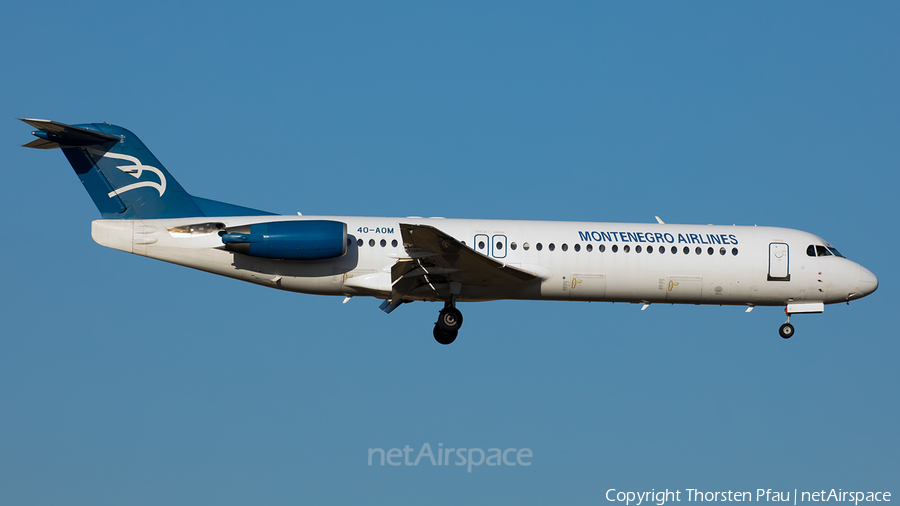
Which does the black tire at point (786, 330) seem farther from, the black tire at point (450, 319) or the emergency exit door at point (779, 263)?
the black tire at point (450, 319)

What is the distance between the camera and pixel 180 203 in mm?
Answer: 26344

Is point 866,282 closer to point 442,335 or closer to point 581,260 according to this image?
point 581,260

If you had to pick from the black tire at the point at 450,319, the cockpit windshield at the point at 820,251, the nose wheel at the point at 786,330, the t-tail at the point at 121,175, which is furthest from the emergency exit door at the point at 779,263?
the t-tail at the point at 121,175

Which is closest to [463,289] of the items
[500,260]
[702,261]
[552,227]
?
[500,260]

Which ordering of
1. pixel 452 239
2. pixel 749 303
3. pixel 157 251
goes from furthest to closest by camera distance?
pixel 749 303
pixel 157 251
pixel 452 239

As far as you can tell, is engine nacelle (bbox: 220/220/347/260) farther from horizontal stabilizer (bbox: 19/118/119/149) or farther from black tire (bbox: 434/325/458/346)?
horizontal stabilizer (bbox: 19/118/119/149)

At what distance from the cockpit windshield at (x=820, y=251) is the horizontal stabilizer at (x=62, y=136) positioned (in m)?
19.5

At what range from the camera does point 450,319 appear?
26500 mm

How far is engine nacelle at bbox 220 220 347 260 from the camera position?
980 inches

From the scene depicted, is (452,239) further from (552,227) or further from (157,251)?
(157,251)

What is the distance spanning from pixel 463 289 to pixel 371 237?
285cm

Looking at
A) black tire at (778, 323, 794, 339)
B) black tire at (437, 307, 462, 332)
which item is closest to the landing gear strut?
black tire at (778, 323, 794, 339)

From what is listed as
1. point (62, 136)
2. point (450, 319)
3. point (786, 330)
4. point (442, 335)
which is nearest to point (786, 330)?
point (786, 330)

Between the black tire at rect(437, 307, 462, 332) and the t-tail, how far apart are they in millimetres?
6584
